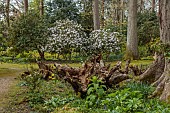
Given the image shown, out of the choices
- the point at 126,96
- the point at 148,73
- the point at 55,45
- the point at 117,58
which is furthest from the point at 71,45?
the point at 126,96

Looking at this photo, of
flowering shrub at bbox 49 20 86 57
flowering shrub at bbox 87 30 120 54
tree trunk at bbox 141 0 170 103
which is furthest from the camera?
flowering shrub at bbox 87 30 120 54

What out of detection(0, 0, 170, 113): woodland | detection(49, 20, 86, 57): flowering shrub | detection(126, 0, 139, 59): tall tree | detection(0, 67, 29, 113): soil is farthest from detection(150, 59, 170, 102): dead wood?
detection(49, 20, 86, 57): flowering shrub

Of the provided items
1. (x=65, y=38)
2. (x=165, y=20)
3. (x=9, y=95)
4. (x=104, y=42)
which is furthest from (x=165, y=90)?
(x=104, y=42)

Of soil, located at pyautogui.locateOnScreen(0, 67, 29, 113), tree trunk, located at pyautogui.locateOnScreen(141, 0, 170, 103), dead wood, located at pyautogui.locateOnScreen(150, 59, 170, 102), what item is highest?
tree trunk, located at pyautogui.locateOnScreen(141, 0, 170, 103)

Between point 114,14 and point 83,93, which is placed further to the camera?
point 114,14

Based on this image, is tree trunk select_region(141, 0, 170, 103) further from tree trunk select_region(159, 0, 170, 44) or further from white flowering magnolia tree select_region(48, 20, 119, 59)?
white flowering magnolia tree select_region(48, 20, 119, 59)

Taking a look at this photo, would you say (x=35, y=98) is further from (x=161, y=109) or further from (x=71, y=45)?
Result: (x=71, y=45)

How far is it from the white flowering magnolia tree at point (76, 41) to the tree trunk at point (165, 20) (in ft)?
34.2

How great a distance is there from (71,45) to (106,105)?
11929mm

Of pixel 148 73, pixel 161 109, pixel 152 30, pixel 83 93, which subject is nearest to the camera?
pixel 161 109

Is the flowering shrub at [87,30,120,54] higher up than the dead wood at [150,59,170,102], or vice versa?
the flowering shrub at [87,30,120,54]

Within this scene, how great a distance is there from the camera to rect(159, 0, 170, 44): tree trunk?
6.85m

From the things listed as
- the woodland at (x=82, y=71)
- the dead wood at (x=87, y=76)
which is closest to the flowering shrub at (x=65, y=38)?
the woodland at (x=82, y=71)

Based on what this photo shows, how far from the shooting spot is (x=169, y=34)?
698 centimetres
